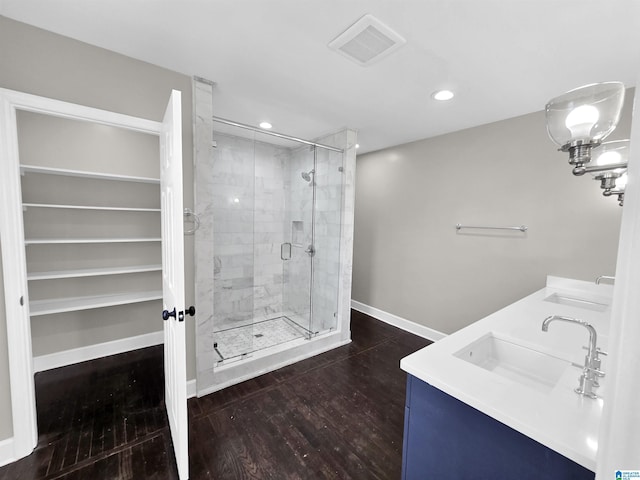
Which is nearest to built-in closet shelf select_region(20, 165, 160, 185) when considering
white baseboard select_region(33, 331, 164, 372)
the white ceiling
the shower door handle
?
the white ceiling

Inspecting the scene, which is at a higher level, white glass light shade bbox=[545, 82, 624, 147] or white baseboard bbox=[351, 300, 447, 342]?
white glass light shade bbox=[545, 82, 624, 147]

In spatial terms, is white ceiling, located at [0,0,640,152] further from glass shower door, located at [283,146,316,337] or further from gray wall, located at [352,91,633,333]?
glass shower door, located at [283,146,316,337]

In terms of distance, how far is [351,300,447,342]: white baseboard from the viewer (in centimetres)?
318

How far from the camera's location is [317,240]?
3.36 m

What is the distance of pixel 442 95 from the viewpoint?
211 centimetres

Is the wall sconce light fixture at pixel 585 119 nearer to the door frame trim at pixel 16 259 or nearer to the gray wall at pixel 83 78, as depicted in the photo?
the gray wall at pixel 83 78

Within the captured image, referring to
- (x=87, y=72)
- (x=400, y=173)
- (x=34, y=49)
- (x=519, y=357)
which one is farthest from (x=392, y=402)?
(x=34, y=49)

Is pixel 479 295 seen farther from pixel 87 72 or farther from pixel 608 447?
pixel 87 72

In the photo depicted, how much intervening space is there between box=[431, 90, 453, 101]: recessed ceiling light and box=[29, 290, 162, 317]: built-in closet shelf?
314 cm

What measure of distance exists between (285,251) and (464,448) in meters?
3.06

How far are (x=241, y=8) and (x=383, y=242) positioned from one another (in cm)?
301

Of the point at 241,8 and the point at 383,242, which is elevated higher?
the point at 241,8

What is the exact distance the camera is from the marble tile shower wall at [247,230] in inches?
123

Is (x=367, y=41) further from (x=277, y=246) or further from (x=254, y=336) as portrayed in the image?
(x=254, y=336)
